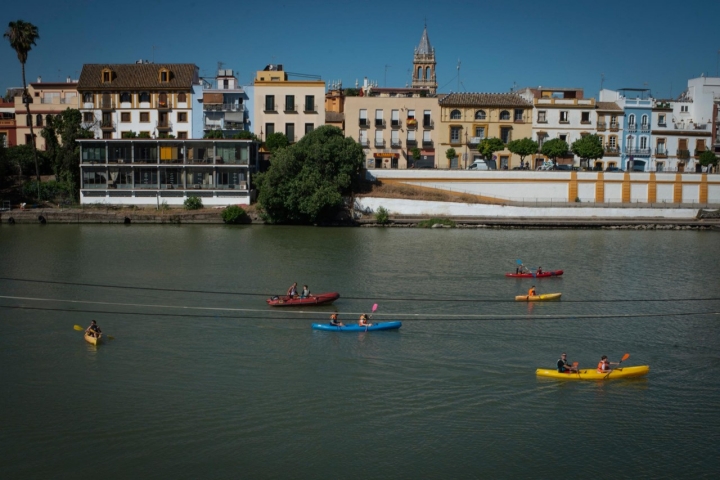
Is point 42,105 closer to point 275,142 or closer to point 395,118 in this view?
point 275,142

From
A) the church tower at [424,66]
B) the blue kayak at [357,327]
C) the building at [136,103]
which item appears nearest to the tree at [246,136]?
the building at [136,103]

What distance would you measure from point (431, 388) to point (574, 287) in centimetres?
1731

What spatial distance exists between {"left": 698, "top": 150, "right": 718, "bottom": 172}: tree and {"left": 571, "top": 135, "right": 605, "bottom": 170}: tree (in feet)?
35.6

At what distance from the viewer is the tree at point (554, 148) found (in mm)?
68375

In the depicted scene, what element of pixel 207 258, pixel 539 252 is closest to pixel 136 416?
pixel 207 258

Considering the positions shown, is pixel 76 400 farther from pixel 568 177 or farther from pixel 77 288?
pixel 568 177

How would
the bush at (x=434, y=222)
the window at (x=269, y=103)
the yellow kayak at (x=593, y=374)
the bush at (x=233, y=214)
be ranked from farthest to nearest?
the window at (x=269, y=103) < the bush at (x=434, y=222) < the bush at (x=233, y=214) < the yellow kayak at (x=593, y=374)

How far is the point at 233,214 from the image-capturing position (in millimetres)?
59375

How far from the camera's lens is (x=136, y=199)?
6388cm

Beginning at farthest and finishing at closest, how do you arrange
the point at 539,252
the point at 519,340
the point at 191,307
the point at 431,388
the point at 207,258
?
the point at 539,252 < the point at 207,258 < the point at 191,307 < the point at 519,340 < the point at 431,388

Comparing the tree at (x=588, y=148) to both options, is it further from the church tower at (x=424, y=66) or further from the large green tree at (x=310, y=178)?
the church tower at (x=424, y=66)

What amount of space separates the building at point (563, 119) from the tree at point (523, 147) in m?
4.24

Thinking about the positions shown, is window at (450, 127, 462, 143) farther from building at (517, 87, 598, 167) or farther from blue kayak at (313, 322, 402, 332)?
blue kayak at (313, 322, 402, 332)

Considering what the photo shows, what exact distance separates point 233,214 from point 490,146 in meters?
26.1
